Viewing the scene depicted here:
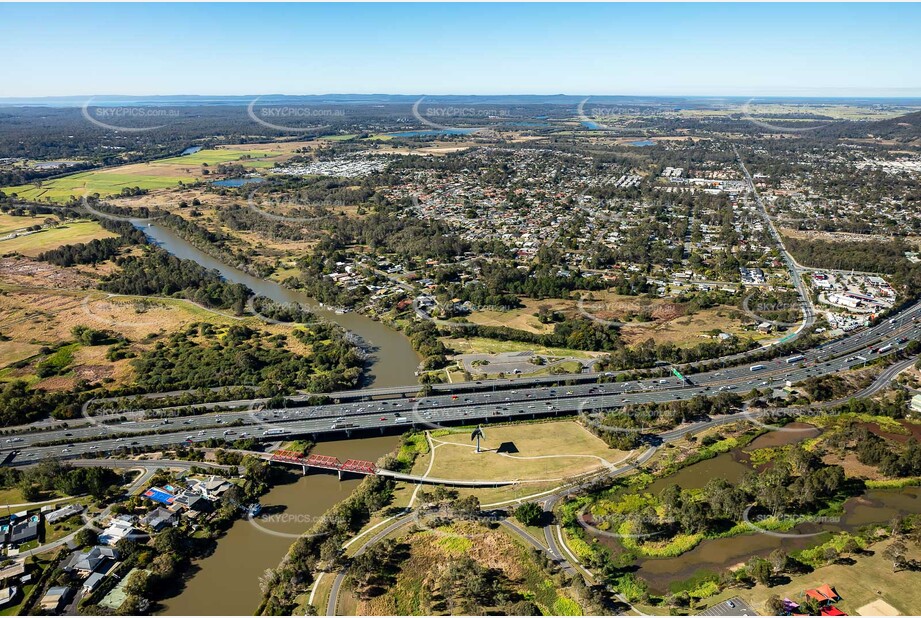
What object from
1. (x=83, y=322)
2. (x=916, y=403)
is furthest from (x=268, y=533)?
(x=916, y=403)

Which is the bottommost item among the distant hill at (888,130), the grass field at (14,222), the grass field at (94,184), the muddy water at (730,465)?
the muddy water at (730,465)

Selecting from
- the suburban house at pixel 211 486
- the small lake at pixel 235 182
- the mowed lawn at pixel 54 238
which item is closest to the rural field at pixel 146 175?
the small lake at pixel 235 182

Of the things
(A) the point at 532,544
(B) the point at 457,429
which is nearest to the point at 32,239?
(B) the point at 457,429

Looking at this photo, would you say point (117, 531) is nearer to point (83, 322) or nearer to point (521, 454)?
point (521, 454)

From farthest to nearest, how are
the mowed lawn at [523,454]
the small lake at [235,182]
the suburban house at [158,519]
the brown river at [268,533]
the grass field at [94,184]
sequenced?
the small lake at [235,182], the grass field at [94,184], the mowed lawn at [523,454], the suburban house at [158,519], the brown river at [268,533]

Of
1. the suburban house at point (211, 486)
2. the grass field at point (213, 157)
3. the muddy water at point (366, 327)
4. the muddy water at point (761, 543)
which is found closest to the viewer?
the muddy water at point (761, 543)

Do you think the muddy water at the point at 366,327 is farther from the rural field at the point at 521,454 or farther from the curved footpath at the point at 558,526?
the curved footpath at the point at 558,526

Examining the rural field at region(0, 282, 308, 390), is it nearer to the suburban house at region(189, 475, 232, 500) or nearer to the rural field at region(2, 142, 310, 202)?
the suburban house at region(189, 475, 232, 500)
